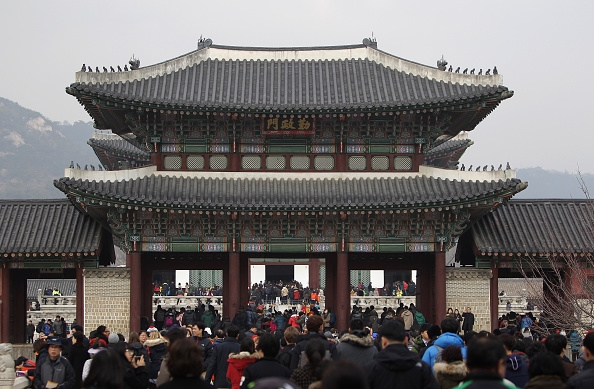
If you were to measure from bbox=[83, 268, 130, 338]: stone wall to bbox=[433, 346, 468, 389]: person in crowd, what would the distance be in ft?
66.1

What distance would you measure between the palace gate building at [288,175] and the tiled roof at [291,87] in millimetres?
72

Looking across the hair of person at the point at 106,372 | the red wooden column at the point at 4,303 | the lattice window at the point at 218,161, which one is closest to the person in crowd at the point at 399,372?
the hair of person at the point at 106,372

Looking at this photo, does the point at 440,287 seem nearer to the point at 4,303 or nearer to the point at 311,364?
the point at 4,303

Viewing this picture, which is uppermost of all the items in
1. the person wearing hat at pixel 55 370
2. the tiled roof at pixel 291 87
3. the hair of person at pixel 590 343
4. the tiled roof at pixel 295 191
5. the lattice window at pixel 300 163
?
the tiled roof at pixel 291 87

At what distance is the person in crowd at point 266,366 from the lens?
12.2 meters

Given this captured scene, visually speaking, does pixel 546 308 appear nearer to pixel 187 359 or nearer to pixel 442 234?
pixel 442 234

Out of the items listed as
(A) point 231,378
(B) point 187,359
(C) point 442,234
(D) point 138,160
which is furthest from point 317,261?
(B) point 187,359

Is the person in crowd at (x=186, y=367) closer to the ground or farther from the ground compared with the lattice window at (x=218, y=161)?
closer to the ground

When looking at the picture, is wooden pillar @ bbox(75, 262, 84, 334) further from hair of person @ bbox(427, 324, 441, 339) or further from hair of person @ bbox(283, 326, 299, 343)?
hair of person @ bbox(427, 324, 441, 339)

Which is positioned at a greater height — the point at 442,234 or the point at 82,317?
the point at 442,234

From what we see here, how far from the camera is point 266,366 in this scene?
12336 mm

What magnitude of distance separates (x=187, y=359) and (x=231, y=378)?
6.05 meters

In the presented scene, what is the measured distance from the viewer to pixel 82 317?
31.5 meters

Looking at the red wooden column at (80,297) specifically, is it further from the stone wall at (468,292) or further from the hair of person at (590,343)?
the hair of person at (590,343)
